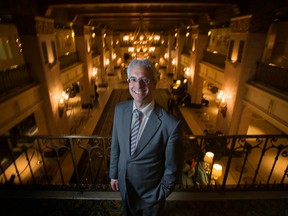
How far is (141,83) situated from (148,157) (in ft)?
2.45

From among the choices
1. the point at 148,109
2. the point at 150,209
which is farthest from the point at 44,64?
the point at 150,209

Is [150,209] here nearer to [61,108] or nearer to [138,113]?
[138,113]

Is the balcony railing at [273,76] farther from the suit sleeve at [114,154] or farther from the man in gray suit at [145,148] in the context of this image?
the suit sleeve at [114,154]

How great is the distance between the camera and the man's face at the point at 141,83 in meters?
1.71

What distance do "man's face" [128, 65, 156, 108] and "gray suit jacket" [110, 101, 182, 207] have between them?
8.5 inches

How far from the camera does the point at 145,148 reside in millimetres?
1881

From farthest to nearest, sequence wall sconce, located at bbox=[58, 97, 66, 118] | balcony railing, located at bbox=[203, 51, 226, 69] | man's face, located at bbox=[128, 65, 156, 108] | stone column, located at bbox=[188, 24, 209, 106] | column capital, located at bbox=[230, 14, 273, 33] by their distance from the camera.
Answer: stone column, located at bbox=[188, 24, 209, 106] → balcony railing, located at bbox=[203, 51, 226, 69] → wall sconce, located at bbox=[58, 97, 66, 118] → column capital, located at bbox=[230, 14, 273, 33] → man's face, located at bbox=[128, 65, 156, 108]

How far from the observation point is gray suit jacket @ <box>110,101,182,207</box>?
72.6 inches

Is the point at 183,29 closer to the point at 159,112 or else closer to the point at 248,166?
the point at 248,166

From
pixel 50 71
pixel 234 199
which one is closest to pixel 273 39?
pixel 234 199

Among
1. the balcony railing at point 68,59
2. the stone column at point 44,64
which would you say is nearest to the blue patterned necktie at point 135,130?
the stone column at point 44,64

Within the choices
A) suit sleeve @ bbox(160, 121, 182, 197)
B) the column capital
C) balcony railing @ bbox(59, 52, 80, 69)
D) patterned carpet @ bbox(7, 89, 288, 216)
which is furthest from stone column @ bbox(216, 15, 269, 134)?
balcony railing @ bbox(59, 52, 80, 69)

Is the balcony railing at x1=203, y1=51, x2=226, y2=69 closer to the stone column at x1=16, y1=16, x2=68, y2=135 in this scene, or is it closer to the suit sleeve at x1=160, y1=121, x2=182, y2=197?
the stone column at x1=16, y1=16, x2=68, y2=135

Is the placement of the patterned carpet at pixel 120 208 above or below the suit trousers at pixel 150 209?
below
